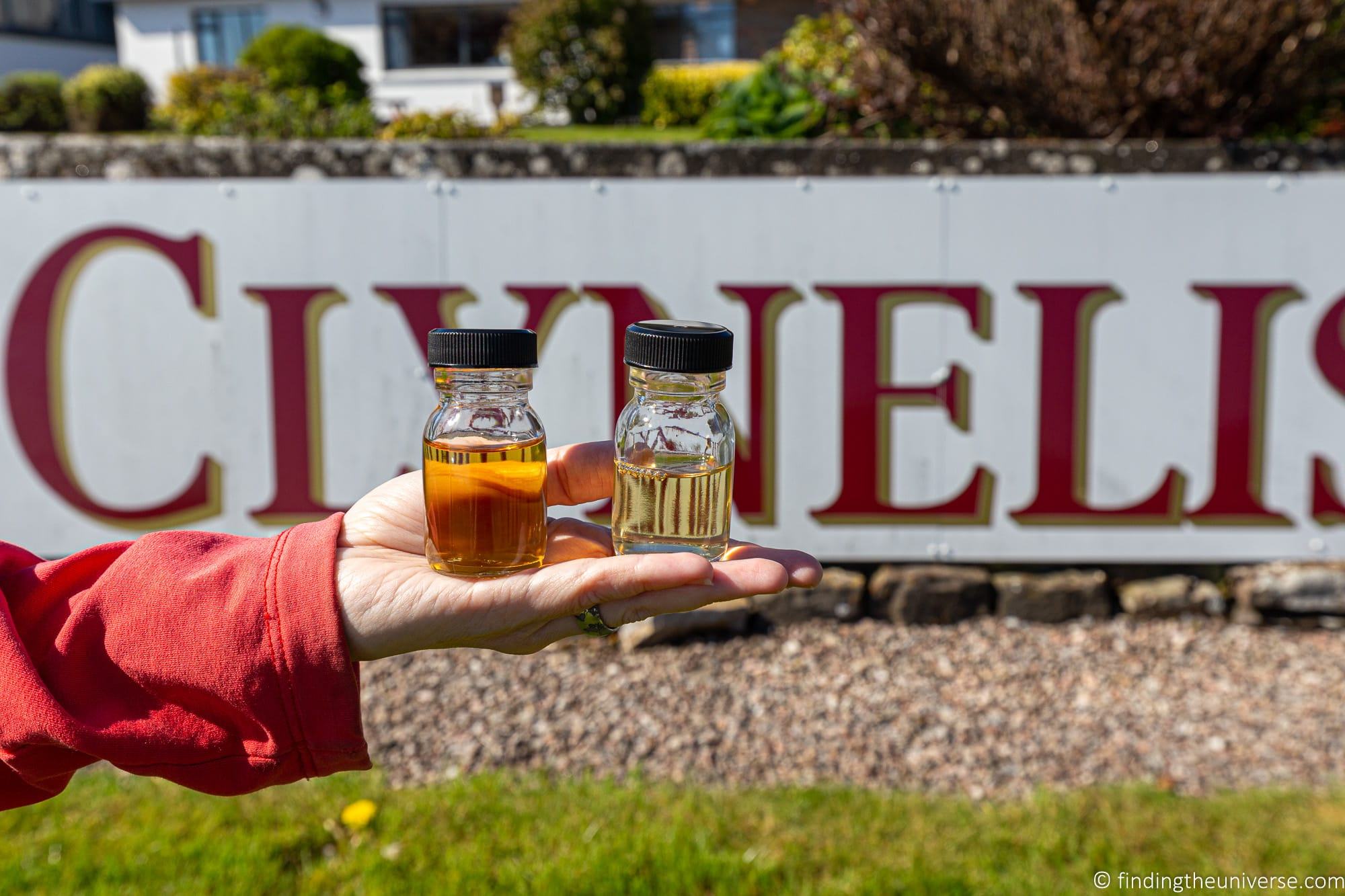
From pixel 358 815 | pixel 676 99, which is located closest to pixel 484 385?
pixel 358 815

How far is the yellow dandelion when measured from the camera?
3.51m

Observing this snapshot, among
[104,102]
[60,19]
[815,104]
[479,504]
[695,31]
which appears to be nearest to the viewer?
[479,504]

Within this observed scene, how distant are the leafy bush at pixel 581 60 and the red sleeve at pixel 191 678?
56.3 ft

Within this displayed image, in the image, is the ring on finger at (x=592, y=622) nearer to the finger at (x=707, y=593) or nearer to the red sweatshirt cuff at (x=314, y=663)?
the finger at (x=707, y=593)

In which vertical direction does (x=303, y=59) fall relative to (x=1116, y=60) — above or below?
above

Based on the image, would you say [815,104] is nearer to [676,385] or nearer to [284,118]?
[284,118]

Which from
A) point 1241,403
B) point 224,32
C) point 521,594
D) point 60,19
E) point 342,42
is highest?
point 60,19

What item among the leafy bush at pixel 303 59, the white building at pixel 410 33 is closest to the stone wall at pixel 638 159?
the leafy bush at pixel 303 59

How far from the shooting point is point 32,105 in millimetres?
17375

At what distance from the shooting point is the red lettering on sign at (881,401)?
4.96 meters

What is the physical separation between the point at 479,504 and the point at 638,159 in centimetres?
335

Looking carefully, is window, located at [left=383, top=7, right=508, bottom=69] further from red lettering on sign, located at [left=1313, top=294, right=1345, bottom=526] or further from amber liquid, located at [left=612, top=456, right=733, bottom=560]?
amber liquid, located at [left=612, top=456, right=733, bottom=560]

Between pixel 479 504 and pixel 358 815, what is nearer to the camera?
pixel 479 504

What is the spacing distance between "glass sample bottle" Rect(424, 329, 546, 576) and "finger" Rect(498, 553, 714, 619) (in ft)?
0.42
